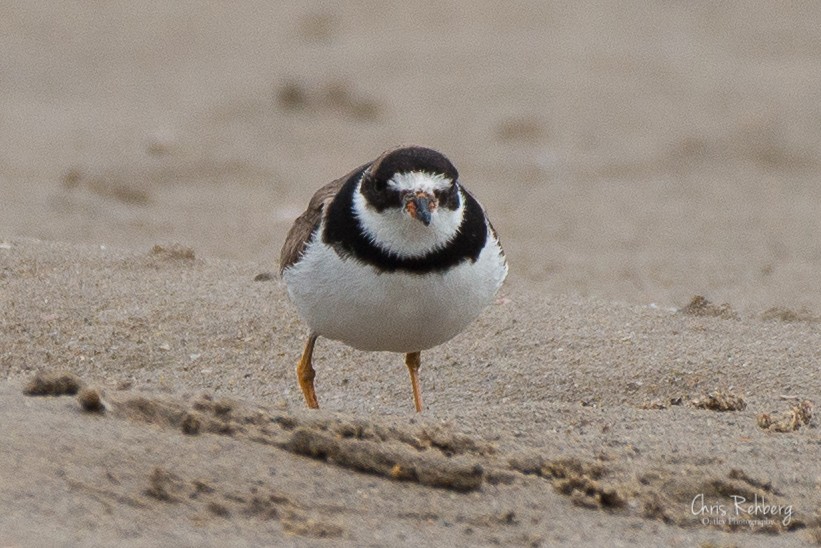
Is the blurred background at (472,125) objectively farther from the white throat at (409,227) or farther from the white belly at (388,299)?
the white throat at (409,227)

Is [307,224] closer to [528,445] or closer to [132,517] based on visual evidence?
[528,445]

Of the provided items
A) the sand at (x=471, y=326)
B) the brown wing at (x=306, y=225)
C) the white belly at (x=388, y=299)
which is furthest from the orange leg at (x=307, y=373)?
the white belly at (x=388, y=299)

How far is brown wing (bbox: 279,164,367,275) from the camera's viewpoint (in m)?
5.66

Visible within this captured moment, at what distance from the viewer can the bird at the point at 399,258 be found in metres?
5.19

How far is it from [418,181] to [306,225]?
31.6 inches

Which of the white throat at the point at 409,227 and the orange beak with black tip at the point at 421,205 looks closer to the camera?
the orange beak with black tip at the point at 421,205

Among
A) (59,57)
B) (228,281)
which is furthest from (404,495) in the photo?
(59,57)

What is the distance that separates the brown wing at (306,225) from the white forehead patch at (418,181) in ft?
1.60

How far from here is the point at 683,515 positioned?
440cm

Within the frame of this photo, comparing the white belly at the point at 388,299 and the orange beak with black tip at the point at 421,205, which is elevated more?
the orange beak with black tip at the point at 421,205

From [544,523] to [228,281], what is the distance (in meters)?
3.51

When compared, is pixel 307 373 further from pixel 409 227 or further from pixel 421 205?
pixel 421 205

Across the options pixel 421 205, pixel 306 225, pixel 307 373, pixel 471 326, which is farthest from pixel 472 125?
pixel 421 205

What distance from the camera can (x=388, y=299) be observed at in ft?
17.2
